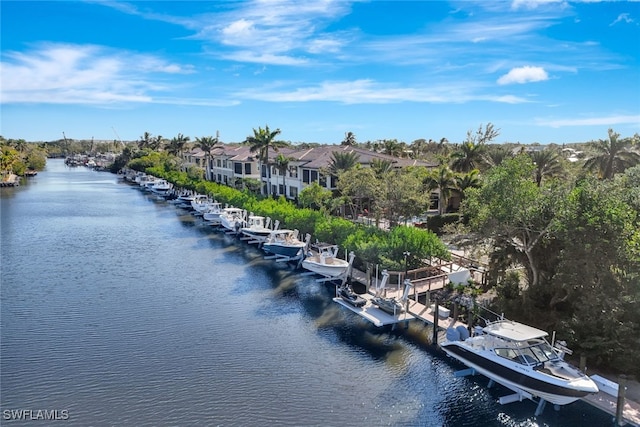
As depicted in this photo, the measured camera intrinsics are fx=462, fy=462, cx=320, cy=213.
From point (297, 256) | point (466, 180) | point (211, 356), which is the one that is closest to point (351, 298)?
point (211, 356)

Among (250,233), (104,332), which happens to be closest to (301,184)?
(250,233)

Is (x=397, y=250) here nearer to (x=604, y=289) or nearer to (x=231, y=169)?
(x=604, y=289)

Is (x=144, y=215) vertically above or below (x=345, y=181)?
below

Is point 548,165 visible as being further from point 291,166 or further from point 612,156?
point 291,166

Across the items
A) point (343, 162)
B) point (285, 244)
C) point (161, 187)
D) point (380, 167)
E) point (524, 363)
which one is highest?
point (343, 162)

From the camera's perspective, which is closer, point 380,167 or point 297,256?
point 297,256

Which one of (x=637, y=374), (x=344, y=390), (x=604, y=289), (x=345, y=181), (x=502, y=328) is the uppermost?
(x=345, y=181)

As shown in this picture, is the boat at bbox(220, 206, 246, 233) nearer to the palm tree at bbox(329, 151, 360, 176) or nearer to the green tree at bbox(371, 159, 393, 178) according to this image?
the palm tree at bbox(329, 151, 360, 176)
